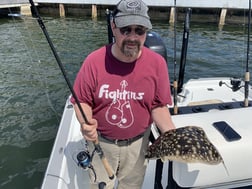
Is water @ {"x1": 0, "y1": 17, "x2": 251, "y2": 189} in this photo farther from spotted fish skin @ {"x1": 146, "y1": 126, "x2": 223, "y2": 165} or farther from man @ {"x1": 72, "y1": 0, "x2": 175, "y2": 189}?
spotted fish skin @ {"x1": 146, "y1": 126, "x2": 223, "y2": 165}

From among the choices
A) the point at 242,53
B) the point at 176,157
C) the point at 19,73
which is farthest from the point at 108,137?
the point at 242,53

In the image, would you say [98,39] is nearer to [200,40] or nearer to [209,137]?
[200,40]

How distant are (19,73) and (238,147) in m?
9.05

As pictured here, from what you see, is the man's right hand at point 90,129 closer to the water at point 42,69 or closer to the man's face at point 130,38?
the man's face at point 130,38

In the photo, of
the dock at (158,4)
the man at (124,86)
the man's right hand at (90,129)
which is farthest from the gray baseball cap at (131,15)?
the dock at (158,4)

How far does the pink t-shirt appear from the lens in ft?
7.27

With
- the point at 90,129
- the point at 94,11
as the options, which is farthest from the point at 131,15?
the point at 94,11

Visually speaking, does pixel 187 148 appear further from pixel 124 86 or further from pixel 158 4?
pixel 158 4

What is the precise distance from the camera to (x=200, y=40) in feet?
48.5

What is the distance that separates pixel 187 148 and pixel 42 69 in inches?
357

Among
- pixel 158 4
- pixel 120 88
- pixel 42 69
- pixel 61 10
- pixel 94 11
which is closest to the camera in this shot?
pixel 120 88

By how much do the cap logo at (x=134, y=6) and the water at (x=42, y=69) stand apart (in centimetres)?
106

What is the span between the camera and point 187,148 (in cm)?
186

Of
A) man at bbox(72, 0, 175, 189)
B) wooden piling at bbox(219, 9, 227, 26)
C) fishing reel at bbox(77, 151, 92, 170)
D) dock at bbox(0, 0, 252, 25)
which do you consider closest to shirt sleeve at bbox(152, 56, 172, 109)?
man at bbox(72, 0, 175, 189)
